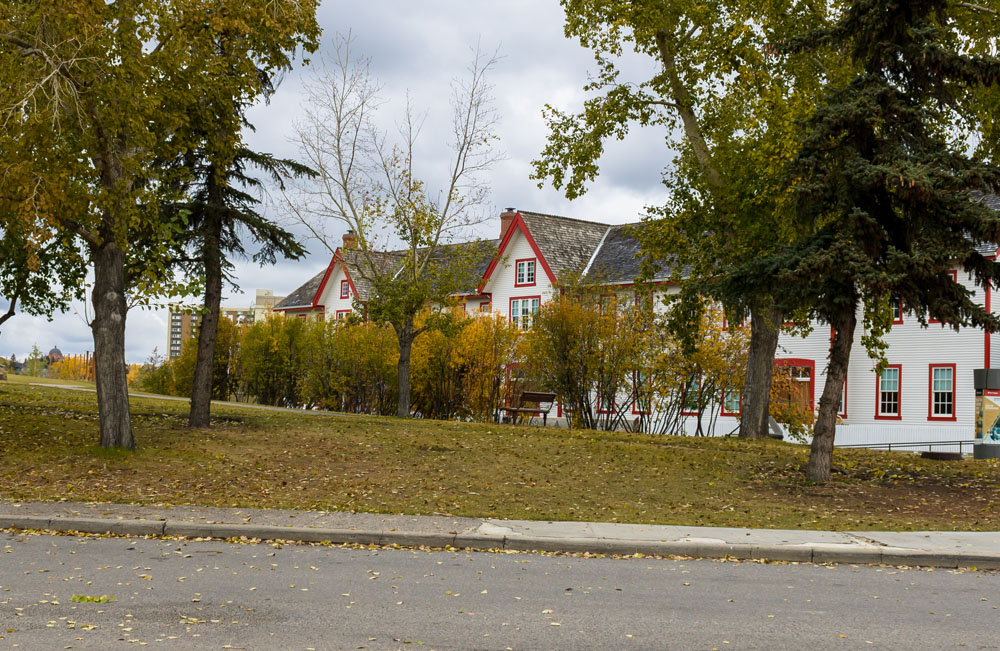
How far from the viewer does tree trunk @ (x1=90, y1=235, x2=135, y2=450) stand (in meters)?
16.6

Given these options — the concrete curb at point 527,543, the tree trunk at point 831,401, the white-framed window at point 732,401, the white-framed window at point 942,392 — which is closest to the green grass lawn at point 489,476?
the tree trunk at point 831,401

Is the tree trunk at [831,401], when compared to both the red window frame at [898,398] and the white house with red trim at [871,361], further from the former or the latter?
Answer: the red window frame at [898,398]

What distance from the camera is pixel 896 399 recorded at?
35688 millimetres

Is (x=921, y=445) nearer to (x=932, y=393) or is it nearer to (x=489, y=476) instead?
(x=932, y=393)

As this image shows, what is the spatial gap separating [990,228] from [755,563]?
25.2ft

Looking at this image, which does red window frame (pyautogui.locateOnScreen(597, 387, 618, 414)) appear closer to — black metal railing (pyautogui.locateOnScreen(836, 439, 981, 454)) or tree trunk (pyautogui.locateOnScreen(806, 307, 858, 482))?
black metal railing (pyautogui.locateOnScreen(836, 439, 981, 454))

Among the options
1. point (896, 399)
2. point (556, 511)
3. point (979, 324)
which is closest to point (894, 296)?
point (979, 324)

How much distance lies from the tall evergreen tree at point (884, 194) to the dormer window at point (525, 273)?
29474mm

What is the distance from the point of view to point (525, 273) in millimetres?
46438

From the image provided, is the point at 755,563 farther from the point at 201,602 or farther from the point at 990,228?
the point at 990,228

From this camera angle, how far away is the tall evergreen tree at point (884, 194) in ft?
48.8

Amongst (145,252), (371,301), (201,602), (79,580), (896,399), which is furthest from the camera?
(896,399)

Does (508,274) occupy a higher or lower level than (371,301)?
higher

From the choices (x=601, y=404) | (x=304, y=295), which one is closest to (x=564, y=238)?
(x=601, y=404)
